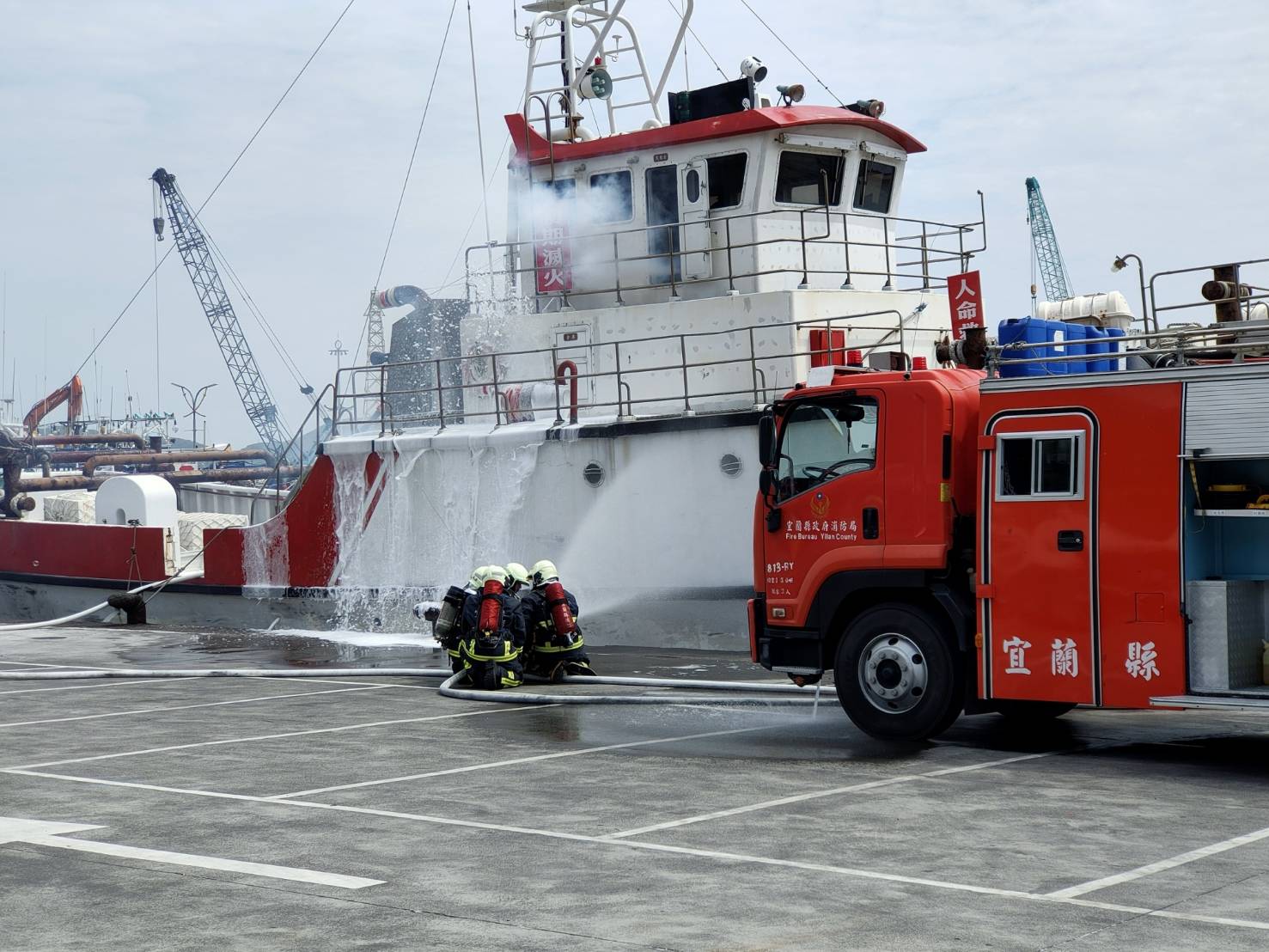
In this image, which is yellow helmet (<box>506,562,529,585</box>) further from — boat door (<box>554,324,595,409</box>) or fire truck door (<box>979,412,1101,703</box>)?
fire truck door (<box>979,412,1101,703</box>)

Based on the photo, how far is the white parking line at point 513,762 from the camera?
28.7 feet

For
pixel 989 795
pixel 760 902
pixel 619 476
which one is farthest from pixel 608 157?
pixel 760 902

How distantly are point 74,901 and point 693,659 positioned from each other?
10.2 metres

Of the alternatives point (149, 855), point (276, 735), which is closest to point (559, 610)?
point (276, 735)

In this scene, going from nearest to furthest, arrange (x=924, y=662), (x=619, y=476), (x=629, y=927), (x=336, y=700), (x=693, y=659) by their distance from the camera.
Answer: (x=629, y=927)
(x=924, y=662)
(x=336, y=700)
(x=693, y=659)
(x=619, y=476)

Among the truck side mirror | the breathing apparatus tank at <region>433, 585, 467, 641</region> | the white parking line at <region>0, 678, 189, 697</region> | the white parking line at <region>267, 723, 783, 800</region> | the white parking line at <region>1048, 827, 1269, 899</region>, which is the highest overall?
the truck side mirror

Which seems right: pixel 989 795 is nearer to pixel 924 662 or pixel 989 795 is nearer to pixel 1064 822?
pixel 1064 822

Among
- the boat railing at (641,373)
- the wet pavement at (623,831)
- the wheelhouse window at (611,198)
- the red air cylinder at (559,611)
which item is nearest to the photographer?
the wet pavement at (623,831)

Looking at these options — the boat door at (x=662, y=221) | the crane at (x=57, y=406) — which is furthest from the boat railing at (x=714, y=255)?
the crane at (x=57, y=406)

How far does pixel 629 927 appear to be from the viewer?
5.67 metres

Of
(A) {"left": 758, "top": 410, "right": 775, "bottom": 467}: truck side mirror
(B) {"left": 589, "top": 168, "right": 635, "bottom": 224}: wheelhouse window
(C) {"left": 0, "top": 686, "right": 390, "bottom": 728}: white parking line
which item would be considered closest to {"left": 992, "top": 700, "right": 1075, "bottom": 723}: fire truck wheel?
(A) {"left": 758, "top": 410, "right": 775, "bottom": 467}: truck side mirror

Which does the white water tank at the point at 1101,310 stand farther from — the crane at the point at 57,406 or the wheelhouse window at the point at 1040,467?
the crane at the point at 57,406

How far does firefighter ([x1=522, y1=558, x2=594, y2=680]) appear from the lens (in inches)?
543

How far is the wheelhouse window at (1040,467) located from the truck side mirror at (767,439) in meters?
1.72
